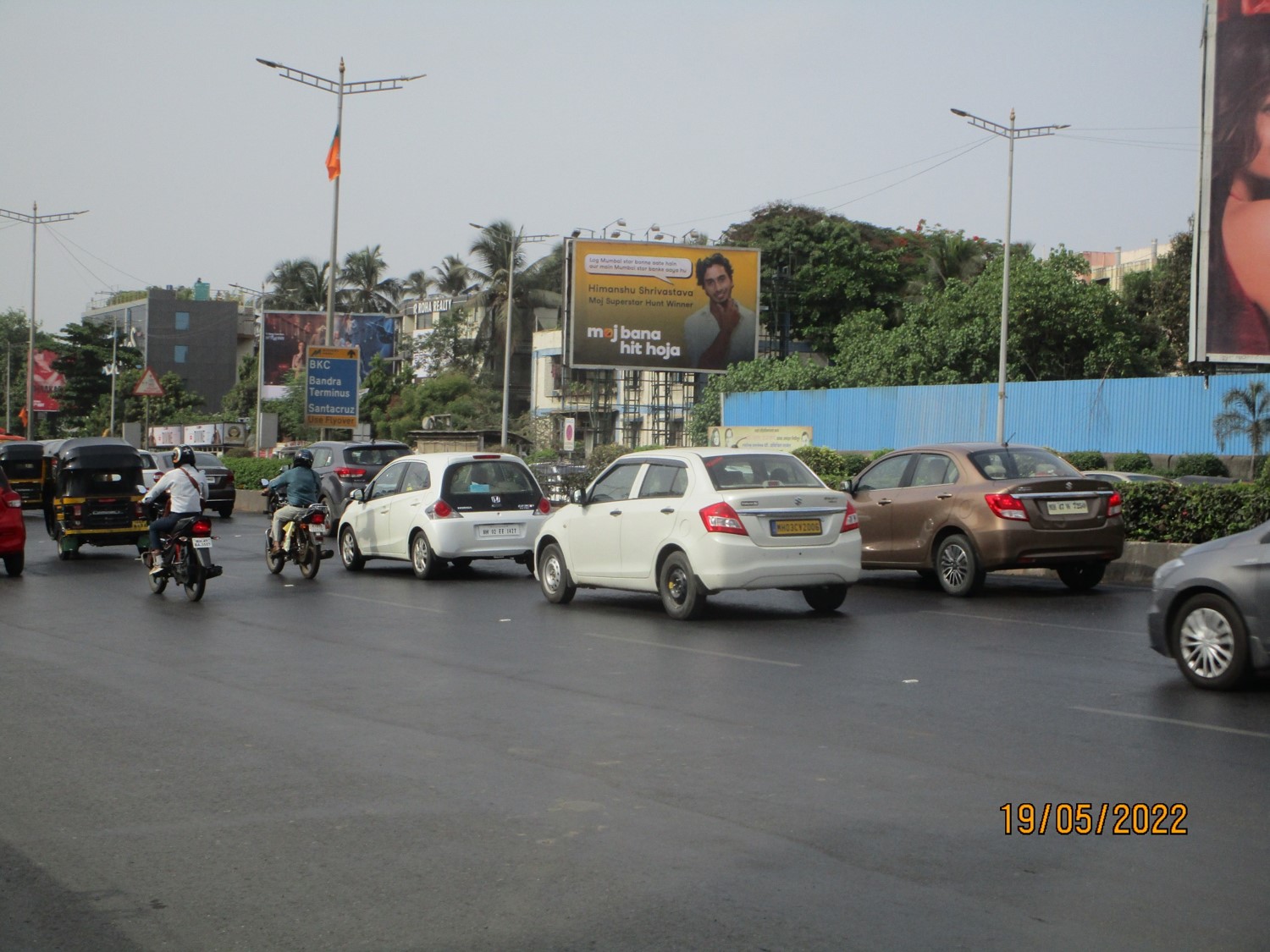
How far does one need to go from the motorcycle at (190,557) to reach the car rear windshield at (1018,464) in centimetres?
845

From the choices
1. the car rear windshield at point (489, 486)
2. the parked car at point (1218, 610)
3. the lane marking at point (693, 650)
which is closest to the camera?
the parked car at point (1218, 610)

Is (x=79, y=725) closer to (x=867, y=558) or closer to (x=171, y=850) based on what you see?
(x=171, y=850)

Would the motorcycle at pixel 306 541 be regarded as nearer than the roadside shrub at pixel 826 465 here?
Yes

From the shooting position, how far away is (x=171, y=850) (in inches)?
223

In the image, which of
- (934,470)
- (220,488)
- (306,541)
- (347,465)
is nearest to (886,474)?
(934,470)

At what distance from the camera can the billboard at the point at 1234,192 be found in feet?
92.0

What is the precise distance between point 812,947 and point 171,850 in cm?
265

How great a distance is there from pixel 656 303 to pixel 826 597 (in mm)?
33957

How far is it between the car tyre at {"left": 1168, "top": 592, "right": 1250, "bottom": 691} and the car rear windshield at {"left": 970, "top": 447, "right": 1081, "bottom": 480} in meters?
5.93

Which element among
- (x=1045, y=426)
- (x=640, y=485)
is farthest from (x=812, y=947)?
(x=1045, y=426)

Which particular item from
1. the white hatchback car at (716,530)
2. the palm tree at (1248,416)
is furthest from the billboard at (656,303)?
the white hatchback car at (716,530)

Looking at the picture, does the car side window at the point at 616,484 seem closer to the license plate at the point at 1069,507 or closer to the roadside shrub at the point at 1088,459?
the license plate at the point at 1069,507

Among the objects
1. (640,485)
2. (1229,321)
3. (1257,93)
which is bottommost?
(640,485)

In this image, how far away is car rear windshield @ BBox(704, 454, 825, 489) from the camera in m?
13.5
